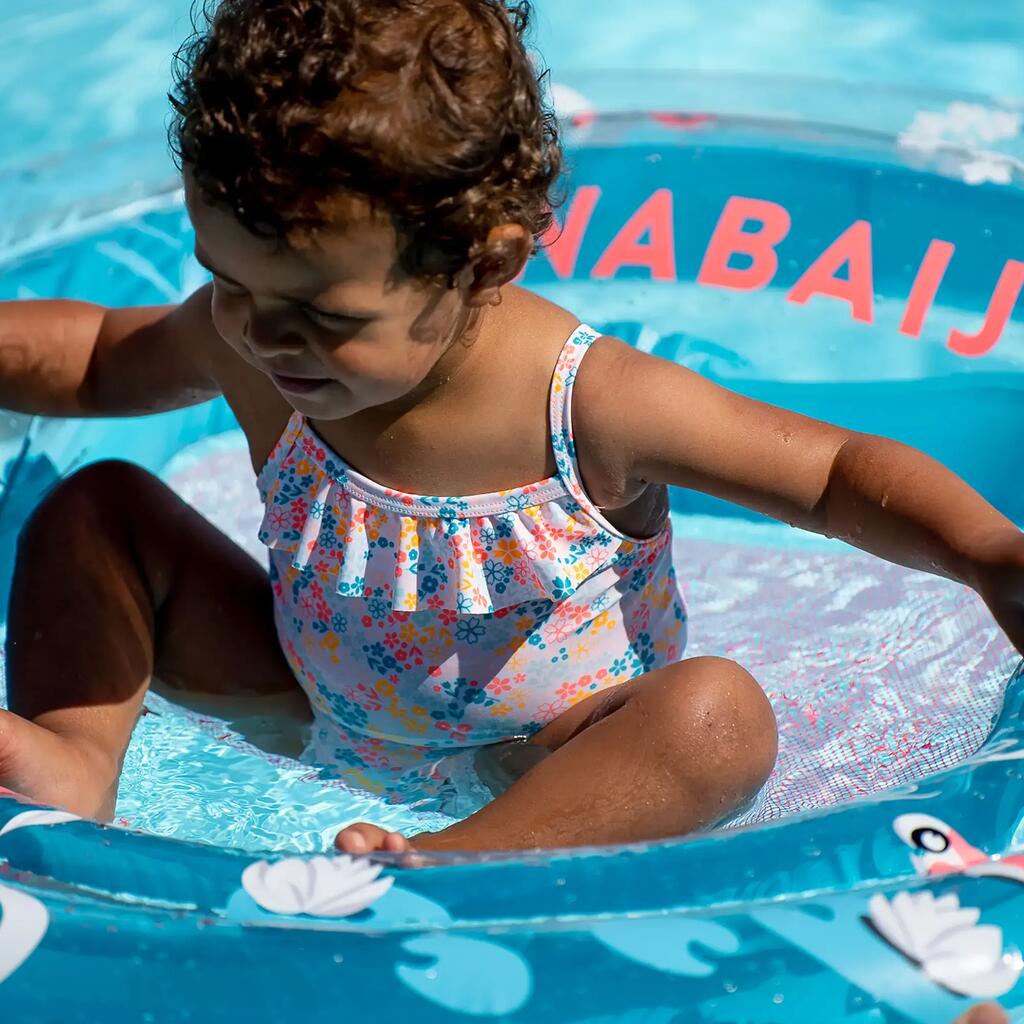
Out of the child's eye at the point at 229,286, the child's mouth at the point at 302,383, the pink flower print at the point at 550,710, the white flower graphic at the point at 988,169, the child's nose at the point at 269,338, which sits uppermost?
the child's eye at the point at 229,286

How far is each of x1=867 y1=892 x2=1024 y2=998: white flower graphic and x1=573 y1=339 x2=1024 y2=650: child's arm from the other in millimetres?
290

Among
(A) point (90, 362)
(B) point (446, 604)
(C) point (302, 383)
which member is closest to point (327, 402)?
(C) point (302, 383)

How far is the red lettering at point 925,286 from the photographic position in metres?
2.15

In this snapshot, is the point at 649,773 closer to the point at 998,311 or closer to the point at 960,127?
the point at 998,311

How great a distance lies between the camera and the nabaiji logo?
2123 millimetres

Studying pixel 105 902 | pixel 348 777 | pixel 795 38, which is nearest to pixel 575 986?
pixel 105 902

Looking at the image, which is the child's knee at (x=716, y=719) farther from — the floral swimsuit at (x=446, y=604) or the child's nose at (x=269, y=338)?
the child's nose at (x=269, y=338)

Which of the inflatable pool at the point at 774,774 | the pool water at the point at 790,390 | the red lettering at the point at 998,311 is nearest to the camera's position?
the inflatable pool at the point at 774,774

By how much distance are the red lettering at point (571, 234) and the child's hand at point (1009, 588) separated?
1134 mm

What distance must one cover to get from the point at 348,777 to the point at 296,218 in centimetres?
67

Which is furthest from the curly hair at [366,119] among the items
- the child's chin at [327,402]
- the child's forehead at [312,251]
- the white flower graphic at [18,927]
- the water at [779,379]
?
the water at [779,379]

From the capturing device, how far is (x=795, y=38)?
3.15 metres

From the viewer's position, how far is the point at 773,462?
134cm

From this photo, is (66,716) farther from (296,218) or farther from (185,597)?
(296,218)
